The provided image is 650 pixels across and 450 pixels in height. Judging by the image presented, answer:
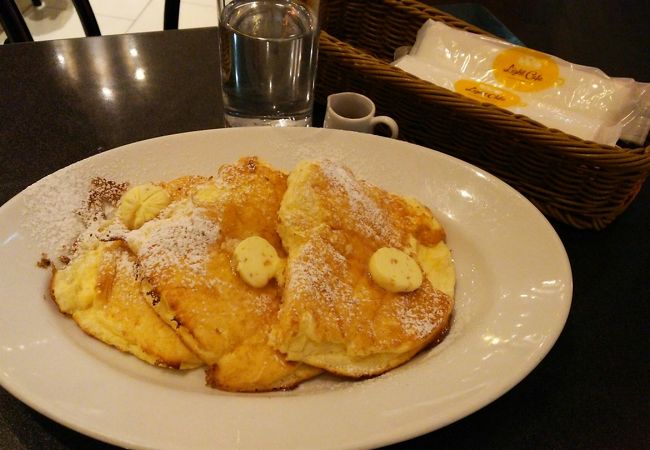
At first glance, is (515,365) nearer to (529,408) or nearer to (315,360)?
(529,408)

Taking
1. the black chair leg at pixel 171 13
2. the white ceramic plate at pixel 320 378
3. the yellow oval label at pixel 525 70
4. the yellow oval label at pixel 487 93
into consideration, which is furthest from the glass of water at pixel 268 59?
the black chair leg at pixel 171 13

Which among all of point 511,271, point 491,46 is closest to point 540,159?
point 511,271

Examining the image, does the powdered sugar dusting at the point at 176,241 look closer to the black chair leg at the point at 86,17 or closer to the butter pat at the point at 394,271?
the butter pat at the point at 394,271

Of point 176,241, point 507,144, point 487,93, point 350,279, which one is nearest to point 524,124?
point 507,144

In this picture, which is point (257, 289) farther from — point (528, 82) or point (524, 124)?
point (528, 82)

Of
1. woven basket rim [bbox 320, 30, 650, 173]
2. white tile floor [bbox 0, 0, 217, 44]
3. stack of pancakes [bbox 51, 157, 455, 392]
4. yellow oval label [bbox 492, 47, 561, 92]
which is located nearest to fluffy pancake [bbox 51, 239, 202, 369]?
stack of pancakes [bbox 51, 157, 455, 392]

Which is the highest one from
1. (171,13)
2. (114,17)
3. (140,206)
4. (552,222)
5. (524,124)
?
(524,124)

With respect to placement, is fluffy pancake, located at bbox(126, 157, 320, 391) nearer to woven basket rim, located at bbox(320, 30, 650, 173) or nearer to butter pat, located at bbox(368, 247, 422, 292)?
butter pat, located at bbox(368, 247, 422, 292)
